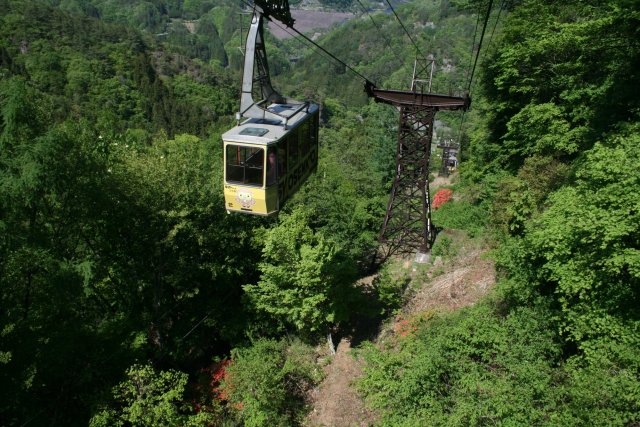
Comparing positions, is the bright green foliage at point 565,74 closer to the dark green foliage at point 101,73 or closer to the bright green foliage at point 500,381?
the bright green foliage at point 500,381

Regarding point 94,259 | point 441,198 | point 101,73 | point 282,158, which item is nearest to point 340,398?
point 282,158

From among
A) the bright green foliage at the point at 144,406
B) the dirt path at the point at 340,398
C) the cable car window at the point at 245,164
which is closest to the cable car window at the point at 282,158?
the cable car window at the point at 245,164

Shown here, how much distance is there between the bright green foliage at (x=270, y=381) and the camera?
49.8 feet

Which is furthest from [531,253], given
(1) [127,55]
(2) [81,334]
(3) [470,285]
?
(1) [127,55]

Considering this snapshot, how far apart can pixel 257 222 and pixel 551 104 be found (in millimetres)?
12878

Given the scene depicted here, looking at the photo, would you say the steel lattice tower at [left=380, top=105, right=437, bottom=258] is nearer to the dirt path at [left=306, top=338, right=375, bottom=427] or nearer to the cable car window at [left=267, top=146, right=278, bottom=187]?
the dirt path at [left=306, top=338, right=375, bottom=427]

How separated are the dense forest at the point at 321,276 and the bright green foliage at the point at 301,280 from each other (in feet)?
0.29

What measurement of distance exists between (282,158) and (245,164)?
3.24 feet

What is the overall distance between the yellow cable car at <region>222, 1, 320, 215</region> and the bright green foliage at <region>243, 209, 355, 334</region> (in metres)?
4.68

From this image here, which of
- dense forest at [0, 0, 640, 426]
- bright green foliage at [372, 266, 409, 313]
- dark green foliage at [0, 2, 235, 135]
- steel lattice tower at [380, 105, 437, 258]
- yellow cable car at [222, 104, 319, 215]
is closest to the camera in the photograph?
dense forest at [0, 0, 640, 426]

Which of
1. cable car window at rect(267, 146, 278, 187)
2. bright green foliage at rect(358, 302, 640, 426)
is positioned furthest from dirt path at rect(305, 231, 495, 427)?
cable car window at rect(267, 146, 278, 187)

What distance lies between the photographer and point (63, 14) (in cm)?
12100

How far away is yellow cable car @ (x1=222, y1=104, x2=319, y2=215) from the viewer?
10875 mm

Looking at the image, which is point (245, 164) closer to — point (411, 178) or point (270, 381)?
point (270, 381)
